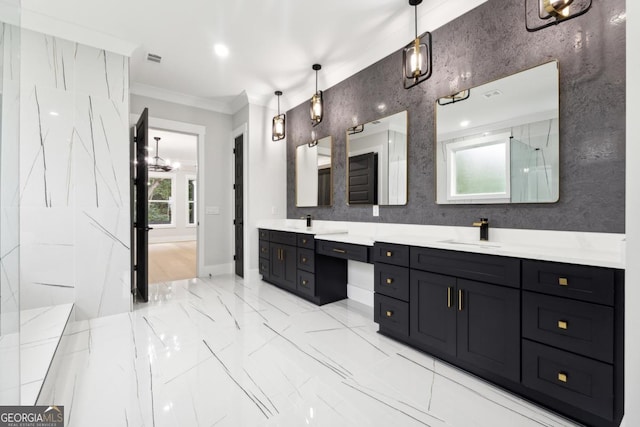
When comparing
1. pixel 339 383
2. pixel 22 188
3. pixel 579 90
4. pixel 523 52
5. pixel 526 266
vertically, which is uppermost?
pixel 523 52

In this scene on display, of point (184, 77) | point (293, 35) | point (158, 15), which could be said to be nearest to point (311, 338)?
point (293, 35)

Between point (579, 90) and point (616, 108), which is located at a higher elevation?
point (579, 90)

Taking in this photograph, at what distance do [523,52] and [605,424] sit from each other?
234cm

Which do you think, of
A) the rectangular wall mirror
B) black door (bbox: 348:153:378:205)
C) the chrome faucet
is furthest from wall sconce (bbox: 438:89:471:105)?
the chrome faucet

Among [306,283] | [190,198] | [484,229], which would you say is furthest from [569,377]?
[190,198]

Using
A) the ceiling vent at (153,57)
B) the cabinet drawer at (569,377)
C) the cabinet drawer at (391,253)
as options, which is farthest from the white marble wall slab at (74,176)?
the cabinet drawer at (569,377)

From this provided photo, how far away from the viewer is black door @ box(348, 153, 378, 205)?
130 inches

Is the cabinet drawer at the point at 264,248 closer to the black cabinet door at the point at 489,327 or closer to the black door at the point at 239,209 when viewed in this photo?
the black door at the point at 239,209

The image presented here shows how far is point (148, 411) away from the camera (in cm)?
164

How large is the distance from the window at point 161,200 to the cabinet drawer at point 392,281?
9582 mm

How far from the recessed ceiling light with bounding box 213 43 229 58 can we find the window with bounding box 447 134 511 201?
2714 mm

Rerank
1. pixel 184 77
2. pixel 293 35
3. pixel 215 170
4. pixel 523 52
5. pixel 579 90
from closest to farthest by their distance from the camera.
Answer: pixel 579 90 → pixel 523 52 → pixel 293 35 → pixel 184 77 → pixel 215 170

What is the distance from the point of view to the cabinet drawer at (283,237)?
3793 millimetres

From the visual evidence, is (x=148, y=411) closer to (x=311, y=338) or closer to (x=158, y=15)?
(x=311, y=338)
